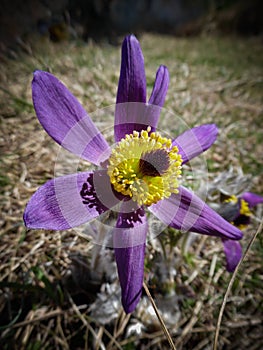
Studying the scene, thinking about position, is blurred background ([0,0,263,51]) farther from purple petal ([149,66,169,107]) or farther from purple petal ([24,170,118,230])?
purple petal ([24,170,118,230])

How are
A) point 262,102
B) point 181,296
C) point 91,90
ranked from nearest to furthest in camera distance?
point 181,296 → point 91,90 → point 262,102

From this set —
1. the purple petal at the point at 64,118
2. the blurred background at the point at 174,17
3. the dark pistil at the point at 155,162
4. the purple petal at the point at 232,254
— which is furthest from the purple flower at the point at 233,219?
the blurred background at the point at 174,17

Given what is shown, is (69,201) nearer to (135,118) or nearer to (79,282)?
(135,118)

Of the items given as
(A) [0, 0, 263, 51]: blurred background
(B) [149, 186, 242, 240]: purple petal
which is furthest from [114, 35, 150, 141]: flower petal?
(A) [0, 0, 263, 51]: blurred background

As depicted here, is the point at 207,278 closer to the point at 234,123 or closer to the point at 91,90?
the point at 234,123

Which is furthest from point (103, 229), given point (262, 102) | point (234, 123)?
point (262, 102)

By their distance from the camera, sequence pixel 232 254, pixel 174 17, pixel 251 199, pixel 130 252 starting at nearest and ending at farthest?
pixel 130 252 < pixel 232 254 < pixel 251 199 < pixel 174 17

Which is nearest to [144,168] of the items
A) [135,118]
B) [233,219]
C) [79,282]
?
[135,118]
